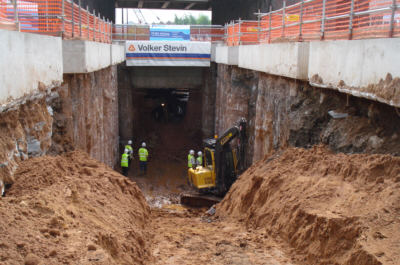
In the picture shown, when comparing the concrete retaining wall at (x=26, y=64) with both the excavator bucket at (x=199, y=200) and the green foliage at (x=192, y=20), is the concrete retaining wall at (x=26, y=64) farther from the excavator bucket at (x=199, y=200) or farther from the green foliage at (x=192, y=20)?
the green foliage at (x=192, y=20)

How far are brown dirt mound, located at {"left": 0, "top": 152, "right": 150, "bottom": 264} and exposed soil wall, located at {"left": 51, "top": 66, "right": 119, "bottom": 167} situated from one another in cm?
87

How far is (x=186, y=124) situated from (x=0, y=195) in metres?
22.9

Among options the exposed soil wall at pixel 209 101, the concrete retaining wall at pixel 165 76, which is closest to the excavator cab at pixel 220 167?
the exposed soil wall at pixel 209 101

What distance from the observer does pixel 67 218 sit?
16.6 ft

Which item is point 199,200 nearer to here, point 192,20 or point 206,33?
point 206,33

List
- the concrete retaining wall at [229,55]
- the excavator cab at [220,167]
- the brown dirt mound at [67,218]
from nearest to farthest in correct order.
→ 1. the brown dirt mound at [67,218]
2. the excavator cab at [220,167]
3. the concrete retaining wall at [229,55]

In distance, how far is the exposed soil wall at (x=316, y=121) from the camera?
20.8ft

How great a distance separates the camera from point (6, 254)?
148 inches

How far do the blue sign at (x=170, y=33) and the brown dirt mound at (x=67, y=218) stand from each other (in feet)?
62.0

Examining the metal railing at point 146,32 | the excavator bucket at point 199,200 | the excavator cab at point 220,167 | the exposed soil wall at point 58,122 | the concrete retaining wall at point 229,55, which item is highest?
the metal railing at point 146,32

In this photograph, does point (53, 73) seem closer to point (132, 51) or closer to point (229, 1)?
point (132, 51)

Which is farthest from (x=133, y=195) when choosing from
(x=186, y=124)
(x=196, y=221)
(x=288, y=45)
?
(x=186, y=124)

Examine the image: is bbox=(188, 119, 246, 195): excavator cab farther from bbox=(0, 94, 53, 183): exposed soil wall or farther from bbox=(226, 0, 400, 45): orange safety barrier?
bbox=(0, 94, 53, 183): exposed soil wall

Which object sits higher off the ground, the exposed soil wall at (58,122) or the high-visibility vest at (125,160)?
the exposed soil wall at (58,122)
